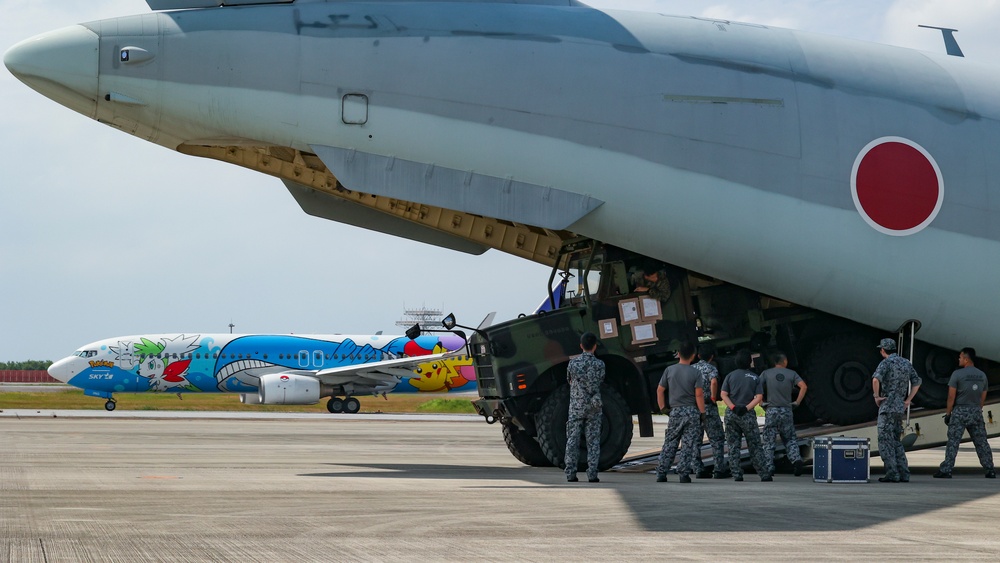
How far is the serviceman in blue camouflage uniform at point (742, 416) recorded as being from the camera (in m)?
13.2

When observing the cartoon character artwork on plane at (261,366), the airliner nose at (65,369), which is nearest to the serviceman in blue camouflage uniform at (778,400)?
the cartoon character artwork on plane at (261,366)

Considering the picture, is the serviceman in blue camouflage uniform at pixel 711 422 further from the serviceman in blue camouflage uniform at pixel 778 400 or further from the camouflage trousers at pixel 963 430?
the camouflage trousers at pixel 963 430

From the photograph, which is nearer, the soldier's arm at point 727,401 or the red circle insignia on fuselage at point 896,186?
the soldier's arm at point 727,401

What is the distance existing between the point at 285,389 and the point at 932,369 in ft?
101

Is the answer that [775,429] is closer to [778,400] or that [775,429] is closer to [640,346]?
[778,400]


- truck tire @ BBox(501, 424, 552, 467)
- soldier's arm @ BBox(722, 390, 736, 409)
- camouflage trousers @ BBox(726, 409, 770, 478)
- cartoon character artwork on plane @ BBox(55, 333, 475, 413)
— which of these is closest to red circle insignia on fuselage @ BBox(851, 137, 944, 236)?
soldier's arm @ BBox(722, 390, 736, 409)

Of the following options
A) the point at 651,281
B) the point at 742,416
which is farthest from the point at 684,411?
the point at 651,281

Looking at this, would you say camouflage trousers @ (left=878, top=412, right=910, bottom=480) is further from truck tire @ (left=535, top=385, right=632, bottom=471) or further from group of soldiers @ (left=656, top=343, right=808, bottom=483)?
truck tire @ (left=535, top=385, right=632, bottom=471)

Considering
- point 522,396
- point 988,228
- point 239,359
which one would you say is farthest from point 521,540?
point 239,359

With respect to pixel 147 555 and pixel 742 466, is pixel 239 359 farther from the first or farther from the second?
pixel 147 555

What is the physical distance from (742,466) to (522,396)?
2959 millimetres

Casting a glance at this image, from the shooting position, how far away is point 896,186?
14172 mm

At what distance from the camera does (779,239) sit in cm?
1391

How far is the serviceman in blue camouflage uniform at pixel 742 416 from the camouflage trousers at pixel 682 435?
24.2 inches
